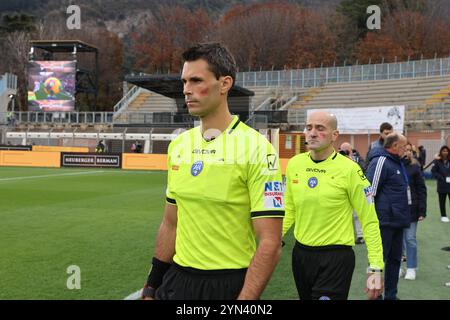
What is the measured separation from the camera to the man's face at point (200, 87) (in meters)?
2.35

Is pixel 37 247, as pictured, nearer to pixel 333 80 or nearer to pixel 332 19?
pixel 333 80

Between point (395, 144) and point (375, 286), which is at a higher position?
point (395, 144)

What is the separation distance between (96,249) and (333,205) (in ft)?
16.9

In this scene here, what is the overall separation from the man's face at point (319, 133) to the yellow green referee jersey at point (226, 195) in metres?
1.49

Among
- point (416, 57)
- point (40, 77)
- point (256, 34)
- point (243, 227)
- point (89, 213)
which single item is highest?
point (256, 34)

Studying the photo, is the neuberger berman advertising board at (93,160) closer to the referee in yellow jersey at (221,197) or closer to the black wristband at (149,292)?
the black wristband at (149,292)

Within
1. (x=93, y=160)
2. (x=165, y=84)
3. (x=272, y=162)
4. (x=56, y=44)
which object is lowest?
(x=93, y=160)

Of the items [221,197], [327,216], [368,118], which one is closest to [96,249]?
[327,216]

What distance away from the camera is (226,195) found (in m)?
2.31

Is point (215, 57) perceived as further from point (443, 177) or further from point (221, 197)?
point (443, 177)

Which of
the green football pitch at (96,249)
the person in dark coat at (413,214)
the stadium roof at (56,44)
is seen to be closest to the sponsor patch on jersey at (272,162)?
the green football pitch at (96,249)

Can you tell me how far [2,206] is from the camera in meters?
12.8

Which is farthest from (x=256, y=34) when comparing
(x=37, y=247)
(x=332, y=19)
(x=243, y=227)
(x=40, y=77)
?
(x=243, y=227)
